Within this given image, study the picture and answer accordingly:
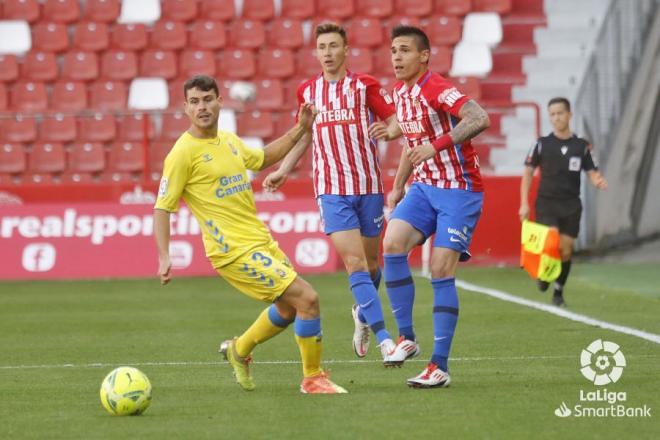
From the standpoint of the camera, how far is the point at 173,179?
7.81m

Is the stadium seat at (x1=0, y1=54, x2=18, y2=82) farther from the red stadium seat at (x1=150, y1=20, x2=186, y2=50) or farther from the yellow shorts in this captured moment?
the yellow shorts

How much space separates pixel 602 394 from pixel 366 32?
49.4 ft

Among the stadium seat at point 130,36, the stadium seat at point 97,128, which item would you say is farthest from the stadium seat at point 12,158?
the stadium seat at point 130,36

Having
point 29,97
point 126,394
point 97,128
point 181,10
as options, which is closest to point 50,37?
point 29,97

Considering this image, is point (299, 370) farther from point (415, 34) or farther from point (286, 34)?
point (286, 34)

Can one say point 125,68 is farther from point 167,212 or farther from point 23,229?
point 167,212

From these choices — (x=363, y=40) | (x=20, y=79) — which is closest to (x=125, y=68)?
(x=20, y=79)

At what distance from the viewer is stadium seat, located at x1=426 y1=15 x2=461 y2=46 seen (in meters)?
21.9

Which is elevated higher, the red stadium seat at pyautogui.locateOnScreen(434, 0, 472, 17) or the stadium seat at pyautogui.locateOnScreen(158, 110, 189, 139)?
the red stadium seat at pyautogui.locateOnScreen(434, 0, 472, 17)

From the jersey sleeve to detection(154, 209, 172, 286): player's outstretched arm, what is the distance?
47 millimetres

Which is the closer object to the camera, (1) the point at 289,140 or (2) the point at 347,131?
(1) the point at 289,140

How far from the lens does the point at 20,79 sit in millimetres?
22016

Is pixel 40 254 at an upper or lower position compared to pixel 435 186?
lower

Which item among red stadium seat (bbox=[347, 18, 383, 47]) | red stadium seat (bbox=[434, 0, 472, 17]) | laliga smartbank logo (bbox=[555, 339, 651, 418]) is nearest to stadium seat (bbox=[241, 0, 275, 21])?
red stadium seat (bbox=[347, 18, 383, 47])
